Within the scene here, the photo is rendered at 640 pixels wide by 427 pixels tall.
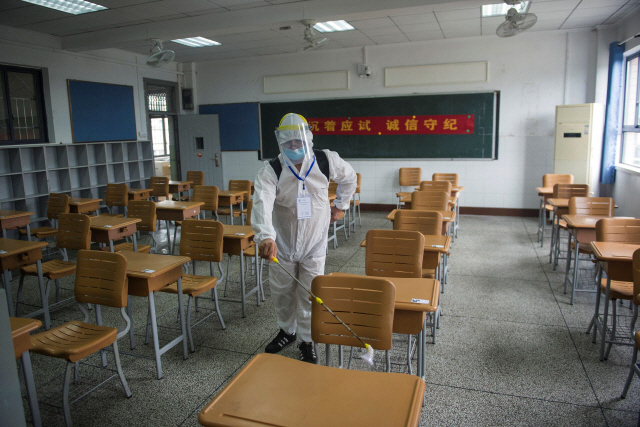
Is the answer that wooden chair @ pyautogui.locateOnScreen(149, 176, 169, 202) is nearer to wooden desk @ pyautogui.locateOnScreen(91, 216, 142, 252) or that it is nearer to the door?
the door

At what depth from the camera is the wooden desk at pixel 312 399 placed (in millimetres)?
1252

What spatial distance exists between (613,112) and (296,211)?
253 inches

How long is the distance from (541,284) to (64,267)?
185 inches

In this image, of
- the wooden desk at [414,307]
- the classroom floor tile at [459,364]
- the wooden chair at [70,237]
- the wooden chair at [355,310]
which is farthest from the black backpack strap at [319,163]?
the wooden chair at [70,237]

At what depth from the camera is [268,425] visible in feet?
4.07

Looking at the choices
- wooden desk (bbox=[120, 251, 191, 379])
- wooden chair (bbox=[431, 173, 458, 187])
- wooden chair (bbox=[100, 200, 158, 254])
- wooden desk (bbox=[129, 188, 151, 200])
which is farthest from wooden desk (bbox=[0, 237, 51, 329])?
wooden chair (bbox=[431, 173, 458, 187])

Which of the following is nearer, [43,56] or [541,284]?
[541,284]

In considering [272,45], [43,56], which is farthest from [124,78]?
[272,45]

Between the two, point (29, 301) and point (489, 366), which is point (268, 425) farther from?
point (29, 301)

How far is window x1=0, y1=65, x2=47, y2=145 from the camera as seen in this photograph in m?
6.52

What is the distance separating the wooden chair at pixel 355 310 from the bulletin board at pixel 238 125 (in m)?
8.12

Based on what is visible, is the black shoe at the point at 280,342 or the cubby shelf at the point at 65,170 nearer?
the black shoe at the point at 280,342

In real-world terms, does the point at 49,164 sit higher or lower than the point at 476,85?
lower

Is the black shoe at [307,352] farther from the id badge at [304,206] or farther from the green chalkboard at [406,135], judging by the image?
the green chalkboard at [406,135]
